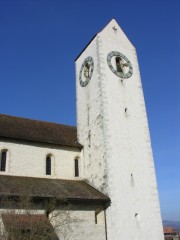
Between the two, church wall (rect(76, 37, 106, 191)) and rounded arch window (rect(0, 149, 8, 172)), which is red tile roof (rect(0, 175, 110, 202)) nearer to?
rounded arch window (rect(0, 149, 8, 172))

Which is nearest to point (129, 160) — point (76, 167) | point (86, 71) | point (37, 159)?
point (76, 167)

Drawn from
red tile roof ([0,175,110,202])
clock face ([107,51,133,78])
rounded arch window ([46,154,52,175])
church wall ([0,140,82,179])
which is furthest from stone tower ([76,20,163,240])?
rounded arch window ([46,154,52,175])

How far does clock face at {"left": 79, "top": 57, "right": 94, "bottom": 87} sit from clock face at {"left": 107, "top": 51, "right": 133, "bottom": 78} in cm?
168

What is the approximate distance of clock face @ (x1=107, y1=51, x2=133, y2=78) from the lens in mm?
25641

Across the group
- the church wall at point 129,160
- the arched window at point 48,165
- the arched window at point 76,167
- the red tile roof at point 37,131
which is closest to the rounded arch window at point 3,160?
the red tile roof at point 37,131

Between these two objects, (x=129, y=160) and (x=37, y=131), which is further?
(x=37, y=131)

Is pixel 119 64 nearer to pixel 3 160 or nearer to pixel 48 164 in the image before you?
pixel 48 164

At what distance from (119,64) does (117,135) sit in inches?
283

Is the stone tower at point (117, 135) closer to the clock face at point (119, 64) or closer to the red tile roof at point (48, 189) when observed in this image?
the clock face at point (119, 64)

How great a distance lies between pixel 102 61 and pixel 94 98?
3181mm

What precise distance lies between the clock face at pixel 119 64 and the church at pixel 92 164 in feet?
0.31

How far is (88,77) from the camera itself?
2659 centimetres

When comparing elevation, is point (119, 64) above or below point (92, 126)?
above

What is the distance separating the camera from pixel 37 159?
22438 mm
